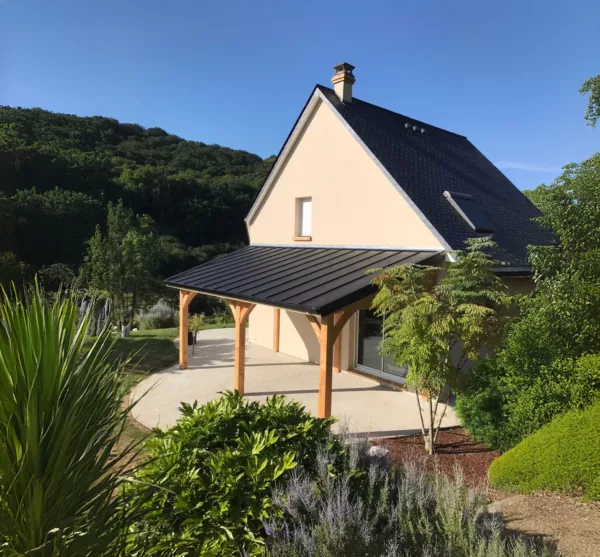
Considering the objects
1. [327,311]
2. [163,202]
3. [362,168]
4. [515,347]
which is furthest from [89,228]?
[515,347]

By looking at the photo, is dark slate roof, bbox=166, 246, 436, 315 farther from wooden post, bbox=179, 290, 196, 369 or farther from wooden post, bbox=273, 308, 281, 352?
wooden post, bbox=273, 308, 281, 352

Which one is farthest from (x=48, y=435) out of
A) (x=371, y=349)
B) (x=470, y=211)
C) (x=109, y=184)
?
(x=109, y=184)

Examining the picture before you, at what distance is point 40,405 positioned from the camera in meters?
2.02

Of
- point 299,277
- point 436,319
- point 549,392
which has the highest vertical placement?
point 299,277

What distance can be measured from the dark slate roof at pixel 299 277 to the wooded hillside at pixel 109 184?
1962 centimetres

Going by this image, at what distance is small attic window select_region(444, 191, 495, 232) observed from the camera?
10.3 metres

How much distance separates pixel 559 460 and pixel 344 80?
11.2 m

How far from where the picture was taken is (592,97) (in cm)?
1032

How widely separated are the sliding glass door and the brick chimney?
259 inches

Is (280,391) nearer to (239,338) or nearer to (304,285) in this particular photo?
(239,338)

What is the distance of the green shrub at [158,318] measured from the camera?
62.7 ft

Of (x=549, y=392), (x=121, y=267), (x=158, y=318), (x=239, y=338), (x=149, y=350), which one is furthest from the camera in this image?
(x=158, y=318)

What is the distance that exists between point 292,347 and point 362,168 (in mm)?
6346

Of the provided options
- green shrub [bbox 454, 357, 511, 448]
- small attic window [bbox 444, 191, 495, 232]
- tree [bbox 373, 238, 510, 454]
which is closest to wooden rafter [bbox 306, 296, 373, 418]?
tree [bbox 373, 238, 510, 454]
